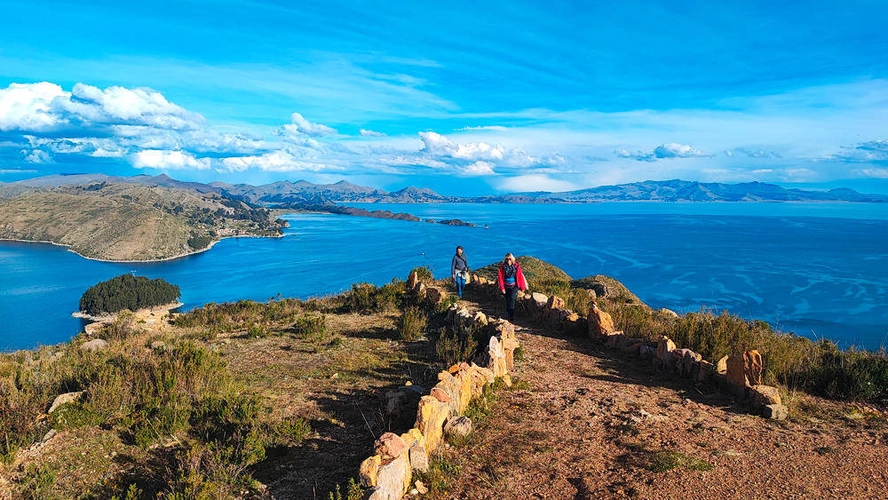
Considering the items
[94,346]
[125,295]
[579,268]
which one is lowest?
[125,295]

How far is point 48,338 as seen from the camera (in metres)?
67.2

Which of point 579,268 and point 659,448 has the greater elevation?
point 659,448

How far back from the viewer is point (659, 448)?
6.01 m

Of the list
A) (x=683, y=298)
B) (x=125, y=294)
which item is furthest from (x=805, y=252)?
(x=125, y=294)

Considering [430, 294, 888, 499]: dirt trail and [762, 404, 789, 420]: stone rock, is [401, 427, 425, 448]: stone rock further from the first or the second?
[762, 404, 789, 420]: stone rock

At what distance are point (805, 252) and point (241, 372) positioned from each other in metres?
117

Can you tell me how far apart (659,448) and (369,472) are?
11.7 feet

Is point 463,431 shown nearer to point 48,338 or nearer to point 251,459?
point 251,459

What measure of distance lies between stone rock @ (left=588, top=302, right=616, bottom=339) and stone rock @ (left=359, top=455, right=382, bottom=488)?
24.2 ft

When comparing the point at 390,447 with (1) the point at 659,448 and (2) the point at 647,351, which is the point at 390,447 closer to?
(1) the point at 659,448

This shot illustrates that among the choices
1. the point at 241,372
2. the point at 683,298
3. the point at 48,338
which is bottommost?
the point at 48,338

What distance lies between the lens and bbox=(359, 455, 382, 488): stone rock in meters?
4.75

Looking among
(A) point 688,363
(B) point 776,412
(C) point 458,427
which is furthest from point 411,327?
(B) point 776,412

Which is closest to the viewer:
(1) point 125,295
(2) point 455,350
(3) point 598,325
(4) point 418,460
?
(4) point 418,460
